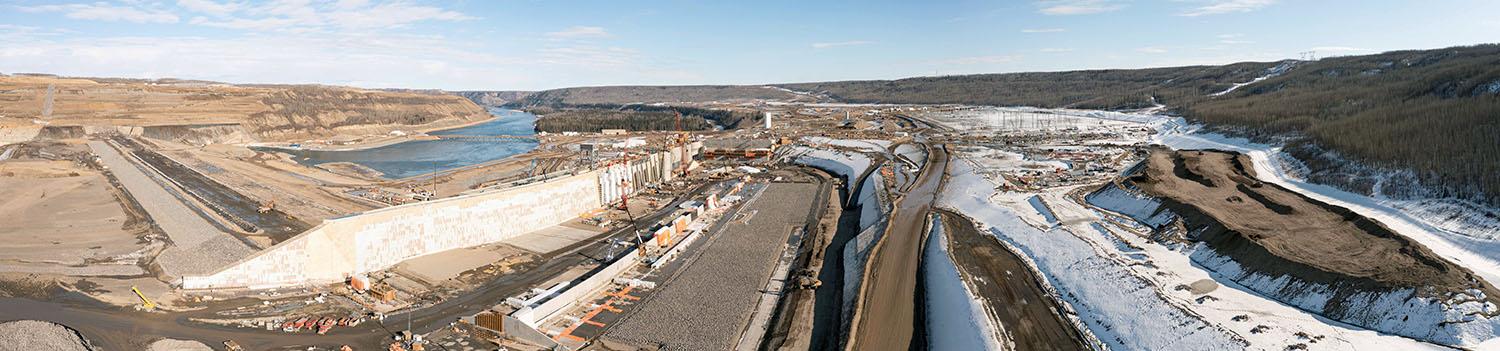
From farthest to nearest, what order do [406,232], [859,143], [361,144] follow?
[361,144], [859,143], [406,232]

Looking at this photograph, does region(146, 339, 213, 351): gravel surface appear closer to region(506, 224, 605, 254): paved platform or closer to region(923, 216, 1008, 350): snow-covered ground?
region(506, 224, 605, 254): paved platform

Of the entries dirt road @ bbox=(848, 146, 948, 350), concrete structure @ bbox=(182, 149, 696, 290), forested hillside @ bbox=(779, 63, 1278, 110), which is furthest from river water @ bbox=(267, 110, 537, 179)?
forested hillside @ bbox=(779, 63, 1278, 110)

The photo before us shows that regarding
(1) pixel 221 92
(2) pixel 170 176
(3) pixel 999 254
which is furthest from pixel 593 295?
(1) pixel 221 92

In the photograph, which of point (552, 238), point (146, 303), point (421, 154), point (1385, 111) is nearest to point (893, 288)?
point (552, 238)

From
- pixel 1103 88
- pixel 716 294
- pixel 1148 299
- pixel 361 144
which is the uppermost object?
pixel 1103 88

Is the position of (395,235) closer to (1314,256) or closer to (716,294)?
(716,294)

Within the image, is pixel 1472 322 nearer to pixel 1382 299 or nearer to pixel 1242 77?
pixel 1382 299
